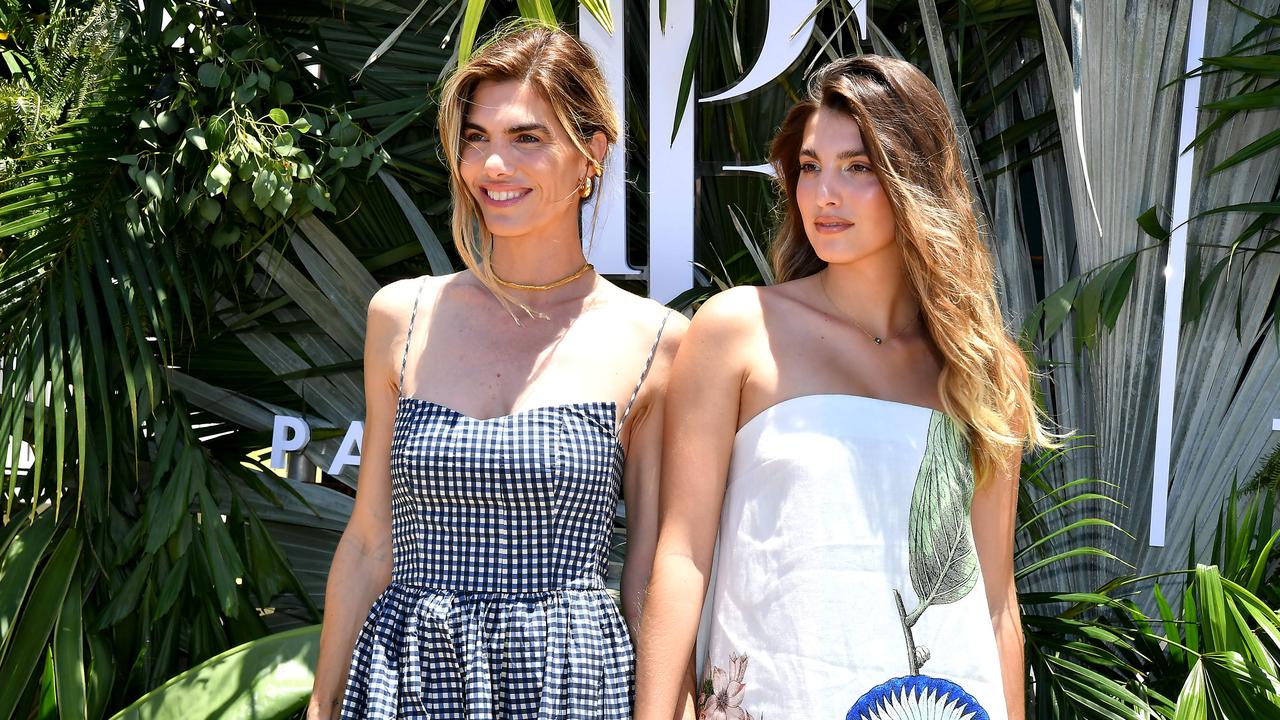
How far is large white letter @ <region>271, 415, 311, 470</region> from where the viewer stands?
2.70m

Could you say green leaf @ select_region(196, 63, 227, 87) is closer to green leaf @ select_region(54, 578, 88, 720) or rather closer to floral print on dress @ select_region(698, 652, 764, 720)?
green leaf @ select_region(54, 578, 88, 720)

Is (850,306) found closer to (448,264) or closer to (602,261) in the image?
(602,261)

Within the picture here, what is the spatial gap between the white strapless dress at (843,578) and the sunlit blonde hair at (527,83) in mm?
468

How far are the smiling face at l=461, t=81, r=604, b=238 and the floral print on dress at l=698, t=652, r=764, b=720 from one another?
70 cm

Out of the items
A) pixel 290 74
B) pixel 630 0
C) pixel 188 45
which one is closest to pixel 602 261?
pixel 630 0

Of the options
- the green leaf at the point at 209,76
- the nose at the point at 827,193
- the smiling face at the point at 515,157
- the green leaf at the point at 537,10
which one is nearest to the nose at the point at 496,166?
the smiling face at the point at 515,157

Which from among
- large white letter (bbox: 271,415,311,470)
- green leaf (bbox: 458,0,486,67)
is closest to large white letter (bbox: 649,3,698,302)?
green leaf (bbox: 458,0,486,67)

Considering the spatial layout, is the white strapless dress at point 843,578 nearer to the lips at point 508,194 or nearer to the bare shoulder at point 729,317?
the bare shoulder at point 729,317

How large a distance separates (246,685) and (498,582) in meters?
0.79

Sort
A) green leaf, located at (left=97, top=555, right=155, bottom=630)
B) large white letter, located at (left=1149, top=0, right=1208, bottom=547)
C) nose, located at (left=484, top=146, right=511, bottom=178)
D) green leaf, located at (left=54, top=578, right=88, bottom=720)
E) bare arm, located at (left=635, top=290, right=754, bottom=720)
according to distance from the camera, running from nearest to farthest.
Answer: bare arm, located at (left=635, top=290, right=754, bottom=720)
nose, located at (left=484, top=146, right=511, bottom=178)
green leaf, located at (left=54, top=578, right=88, bottom=720)
green leaf, located at (left=97, top=555, right=155, bottom=630)
large white letter, located at (left=1149, top=0, right=1208, bottom=547)

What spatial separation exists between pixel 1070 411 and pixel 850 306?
1168mm

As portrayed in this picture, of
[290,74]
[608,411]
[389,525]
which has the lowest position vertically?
[389,525]

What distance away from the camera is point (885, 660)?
1.65m

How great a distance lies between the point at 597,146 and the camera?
1835mm
